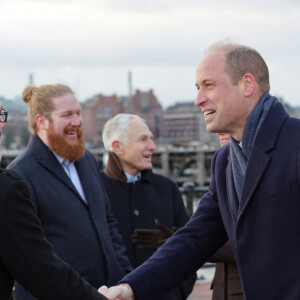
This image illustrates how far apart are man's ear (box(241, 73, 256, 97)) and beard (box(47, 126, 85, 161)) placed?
1.91 meters

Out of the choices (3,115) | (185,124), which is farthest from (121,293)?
(185,124)

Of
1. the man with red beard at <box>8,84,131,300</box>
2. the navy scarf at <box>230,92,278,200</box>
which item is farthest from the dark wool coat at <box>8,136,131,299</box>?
the navy scarf at <box>230,92,278,200</box>

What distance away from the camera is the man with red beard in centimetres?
418

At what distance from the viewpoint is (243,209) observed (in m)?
2.62

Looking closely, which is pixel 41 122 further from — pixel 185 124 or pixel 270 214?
pixel 185 124

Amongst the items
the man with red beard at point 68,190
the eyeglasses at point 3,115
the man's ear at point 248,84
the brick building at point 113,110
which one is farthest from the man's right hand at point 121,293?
the brick building at point 113,110

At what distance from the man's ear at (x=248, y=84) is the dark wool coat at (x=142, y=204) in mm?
2453

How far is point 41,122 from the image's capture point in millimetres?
4605

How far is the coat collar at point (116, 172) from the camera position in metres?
5.24

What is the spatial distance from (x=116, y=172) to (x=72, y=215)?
1.07 m

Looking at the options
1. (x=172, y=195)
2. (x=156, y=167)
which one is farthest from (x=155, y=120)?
(x=172, y=195)

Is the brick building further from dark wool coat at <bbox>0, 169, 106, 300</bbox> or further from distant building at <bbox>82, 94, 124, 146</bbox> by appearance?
dark wool coat at <bbox>0, 169, 106, 300</bbox>

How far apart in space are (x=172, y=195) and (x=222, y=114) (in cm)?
250

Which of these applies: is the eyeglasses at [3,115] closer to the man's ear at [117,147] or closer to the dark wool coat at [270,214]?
the dark wool coat at [270,214]
